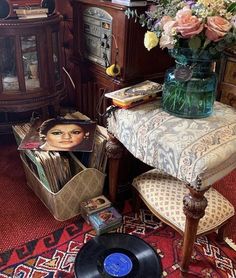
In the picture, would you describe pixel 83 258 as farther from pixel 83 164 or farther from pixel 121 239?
pixel 83 164

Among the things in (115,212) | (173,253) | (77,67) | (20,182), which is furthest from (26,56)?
(173,253)

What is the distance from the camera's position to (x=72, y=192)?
1527mm

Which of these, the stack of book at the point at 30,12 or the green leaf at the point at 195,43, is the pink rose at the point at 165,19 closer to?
the green leaf at the point at 195,43

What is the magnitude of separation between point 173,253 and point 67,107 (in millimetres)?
1129

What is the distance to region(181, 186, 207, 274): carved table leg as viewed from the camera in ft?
3.63

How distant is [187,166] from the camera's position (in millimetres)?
1077

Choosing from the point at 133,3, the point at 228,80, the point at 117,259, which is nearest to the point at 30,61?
the point at 133,3

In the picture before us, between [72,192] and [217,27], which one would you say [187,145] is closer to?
[217,27]

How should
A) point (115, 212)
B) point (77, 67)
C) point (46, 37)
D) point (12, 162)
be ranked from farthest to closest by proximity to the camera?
1. point (12, 162)
2. point (77, 67)
3. point (46, 37)
4. point (115, 212)

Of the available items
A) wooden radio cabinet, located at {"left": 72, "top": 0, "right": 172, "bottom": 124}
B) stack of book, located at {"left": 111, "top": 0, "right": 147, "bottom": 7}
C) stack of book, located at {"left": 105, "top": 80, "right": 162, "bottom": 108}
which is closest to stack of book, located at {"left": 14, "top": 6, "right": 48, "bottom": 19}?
wooden radio cabinet, located at {"left": 72, "top": 0, "right": 172, "bottom": 124}

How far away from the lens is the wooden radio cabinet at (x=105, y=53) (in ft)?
4.68

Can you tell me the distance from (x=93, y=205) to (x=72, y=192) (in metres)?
0.12

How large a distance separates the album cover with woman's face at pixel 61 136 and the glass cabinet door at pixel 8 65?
241 mm

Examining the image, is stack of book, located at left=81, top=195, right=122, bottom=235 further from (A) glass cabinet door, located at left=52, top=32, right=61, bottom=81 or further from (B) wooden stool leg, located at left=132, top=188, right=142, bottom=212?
(A) glass cabinet door, located at left=52, top=32, right=61, bottom=81
